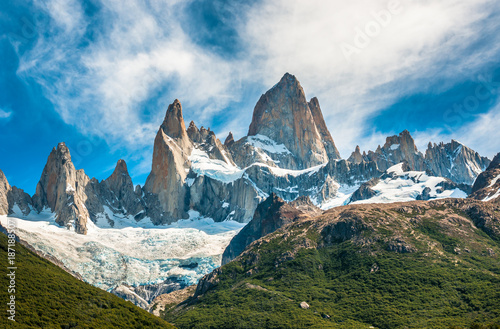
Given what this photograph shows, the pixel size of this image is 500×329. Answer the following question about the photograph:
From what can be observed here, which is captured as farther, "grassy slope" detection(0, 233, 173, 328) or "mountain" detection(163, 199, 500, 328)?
"mountain" detection(163, 199, 500, 328)

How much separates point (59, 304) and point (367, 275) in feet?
246

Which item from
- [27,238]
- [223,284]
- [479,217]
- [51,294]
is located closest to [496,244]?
[479,217]

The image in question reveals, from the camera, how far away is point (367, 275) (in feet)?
382

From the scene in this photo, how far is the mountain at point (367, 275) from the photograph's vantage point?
97950mm

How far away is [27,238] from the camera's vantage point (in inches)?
7707

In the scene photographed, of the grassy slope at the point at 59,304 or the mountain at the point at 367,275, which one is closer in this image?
the grassy slope at the point at 59,304

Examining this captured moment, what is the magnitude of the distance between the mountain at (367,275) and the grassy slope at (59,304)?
2654cm

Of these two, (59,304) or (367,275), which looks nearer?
(59,304)

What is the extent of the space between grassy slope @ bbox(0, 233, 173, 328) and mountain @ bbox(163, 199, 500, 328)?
26.5 meters

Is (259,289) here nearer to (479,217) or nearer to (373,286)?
(373,286)

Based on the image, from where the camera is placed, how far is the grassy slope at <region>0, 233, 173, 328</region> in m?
68.2

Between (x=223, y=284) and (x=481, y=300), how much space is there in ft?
223

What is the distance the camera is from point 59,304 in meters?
74.8

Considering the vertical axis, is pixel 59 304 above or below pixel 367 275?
below
